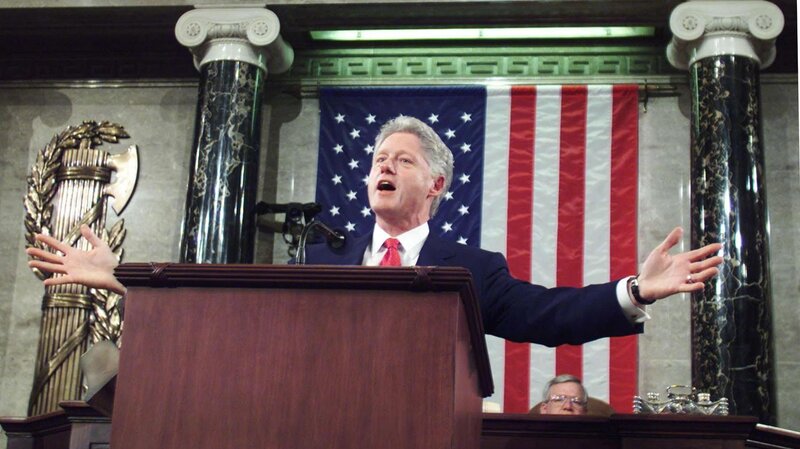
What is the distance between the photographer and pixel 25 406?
9.13m

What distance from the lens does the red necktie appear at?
3762 millimetres

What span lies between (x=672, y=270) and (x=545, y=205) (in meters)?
5.83

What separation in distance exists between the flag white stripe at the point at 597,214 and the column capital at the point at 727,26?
3.15ft

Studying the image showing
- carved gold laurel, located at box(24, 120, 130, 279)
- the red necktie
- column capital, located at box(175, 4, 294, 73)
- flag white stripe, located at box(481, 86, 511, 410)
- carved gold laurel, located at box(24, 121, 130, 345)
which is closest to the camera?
the red necktie

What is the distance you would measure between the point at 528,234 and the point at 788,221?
1.91 m

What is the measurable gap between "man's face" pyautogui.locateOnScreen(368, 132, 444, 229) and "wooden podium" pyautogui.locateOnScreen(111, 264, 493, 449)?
50.6 inches

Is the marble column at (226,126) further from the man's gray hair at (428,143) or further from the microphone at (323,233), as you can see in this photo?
the microphone at (323,233)

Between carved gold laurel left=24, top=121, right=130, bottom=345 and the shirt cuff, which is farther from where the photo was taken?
carved gold laurel left=24, top=121, right=130, bottom=345

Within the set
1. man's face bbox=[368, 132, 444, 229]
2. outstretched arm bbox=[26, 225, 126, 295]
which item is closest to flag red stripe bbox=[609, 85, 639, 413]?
man's face bbox=[368, 132, 444, 229]

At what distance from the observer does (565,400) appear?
265 inches

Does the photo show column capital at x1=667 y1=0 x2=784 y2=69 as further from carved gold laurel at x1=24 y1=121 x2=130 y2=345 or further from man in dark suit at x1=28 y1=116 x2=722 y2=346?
man in dark suit at x1=28 y1=116 x2=722 y2=346

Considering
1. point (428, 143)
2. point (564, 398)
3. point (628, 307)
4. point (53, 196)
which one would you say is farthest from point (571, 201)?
point (628, 307)

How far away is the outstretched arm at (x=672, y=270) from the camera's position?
3.08 meters

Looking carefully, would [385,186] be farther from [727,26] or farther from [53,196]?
[53,196]
